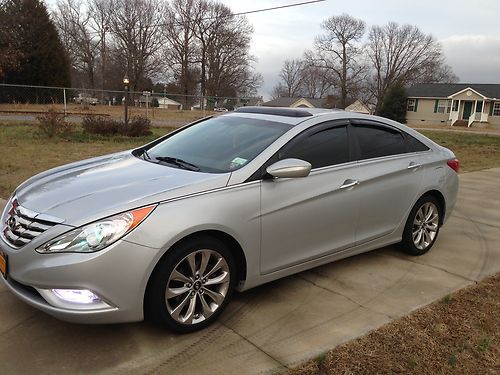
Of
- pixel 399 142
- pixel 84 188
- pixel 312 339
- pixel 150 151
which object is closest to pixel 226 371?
pixel 312 339

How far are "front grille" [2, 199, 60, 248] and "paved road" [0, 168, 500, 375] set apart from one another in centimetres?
67

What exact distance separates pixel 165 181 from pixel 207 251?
0.58 metres

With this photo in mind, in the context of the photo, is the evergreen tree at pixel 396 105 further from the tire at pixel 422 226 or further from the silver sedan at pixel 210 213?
the silver sedan at pixel 210 213

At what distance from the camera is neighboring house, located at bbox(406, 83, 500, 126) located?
53.1 metres

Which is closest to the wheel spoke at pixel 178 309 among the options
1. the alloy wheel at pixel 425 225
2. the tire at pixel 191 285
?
the tire at pixel 191 285

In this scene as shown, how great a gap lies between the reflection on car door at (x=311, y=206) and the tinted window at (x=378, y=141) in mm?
225

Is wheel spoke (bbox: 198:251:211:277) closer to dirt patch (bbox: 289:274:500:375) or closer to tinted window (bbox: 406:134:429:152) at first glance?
dirt patch (bbox: 289:274:500:375)

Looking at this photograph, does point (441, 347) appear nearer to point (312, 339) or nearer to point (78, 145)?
point (312, 339)

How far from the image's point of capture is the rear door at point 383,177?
4.17 meters

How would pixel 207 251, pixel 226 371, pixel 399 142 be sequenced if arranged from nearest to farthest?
pixel 226 371
pixel 207 251
pixel 399 142

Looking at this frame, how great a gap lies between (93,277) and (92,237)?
237mm

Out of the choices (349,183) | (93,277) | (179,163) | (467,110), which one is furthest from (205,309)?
(467,110)

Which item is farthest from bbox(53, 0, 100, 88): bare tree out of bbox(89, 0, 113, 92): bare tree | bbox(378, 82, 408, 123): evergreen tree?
bbox(378, 82, 408, 123): evergreen tree

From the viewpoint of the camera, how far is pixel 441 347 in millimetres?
3129
